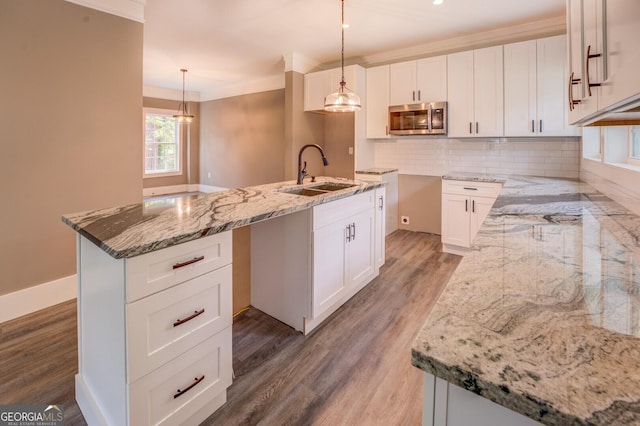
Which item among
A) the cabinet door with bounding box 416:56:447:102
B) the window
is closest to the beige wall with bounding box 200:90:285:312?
the window

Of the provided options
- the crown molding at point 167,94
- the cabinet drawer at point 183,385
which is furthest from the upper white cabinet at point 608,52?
the crown molding at point 167,94

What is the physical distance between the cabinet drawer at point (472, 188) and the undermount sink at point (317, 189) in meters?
1.64

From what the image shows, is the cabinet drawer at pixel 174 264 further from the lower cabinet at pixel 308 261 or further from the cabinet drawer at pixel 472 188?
the cabinet drawer at pixel 472 188

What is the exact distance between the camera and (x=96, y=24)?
119 inches

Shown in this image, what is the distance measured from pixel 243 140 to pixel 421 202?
14.5 ft

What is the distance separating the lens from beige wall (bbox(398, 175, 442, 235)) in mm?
4918


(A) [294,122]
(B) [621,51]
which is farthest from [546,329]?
(A) [294,122]

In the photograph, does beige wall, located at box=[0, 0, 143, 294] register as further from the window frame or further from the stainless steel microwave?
the window frame

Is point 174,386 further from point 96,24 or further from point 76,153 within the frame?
point 96,24

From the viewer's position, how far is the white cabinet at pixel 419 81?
426 cm

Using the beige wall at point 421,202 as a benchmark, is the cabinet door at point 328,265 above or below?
below

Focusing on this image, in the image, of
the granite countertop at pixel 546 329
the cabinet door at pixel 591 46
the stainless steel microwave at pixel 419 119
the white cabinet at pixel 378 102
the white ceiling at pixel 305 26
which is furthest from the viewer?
the white cabinet at pixel 378 102

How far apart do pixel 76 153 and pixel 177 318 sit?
2438 millimetres

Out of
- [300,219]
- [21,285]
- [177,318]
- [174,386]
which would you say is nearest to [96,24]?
[21,285]
